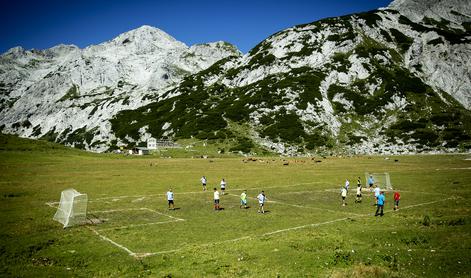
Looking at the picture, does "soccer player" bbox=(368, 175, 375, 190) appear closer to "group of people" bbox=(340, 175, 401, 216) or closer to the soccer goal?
"group of people" bbox=(340, 175, 401, 216)

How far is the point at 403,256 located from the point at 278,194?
33.3m

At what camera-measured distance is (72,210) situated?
35.6 meters

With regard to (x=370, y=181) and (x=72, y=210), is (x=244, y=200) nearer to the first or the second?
(x=72, y=210)

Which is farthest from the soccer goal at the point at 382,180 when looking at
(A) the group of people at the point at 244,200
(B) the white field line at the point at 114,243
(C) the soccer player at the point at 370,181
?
(B) the white field line at the point at 114,243

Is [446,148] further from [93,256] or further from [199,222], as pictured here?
[93,256]

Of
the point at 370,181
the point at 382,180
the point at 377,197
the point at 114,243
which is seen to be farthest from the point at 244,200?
the point at 382,180

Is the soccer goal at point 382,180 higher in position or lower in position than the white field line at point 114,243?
higher

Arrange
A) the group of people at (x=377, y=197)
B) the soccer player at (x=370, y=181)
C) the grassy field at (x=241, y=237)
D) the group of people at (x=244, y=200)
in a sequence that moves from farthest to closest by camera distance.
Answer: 1. the soccer player at (x=370, y=181)
2. the group of people at (x=244, y=200)
3. the group of people at (x=377, y=197)
4. the grassy field at (x=241, y=237)

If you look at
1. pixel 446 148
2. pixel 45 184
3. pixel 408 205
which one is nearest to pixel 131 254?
pixel 408 205

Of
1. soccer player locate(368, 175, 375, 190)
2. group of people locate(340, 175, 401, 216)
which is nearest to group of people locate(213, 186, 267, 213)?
group of people locate(340, 175, 401, 216)

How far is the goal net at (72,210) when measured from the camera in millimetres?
35125

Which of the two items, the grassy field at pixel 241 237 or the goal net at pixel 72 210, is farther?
the goal net at pixel 72 210

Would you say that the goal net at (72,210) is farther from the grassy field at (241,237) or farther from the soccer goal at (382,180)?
the soccer goal at (382,180)

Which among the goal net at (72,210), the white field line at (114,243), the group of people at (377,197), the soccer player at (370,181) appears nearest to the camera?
the white field line at (114,243)
